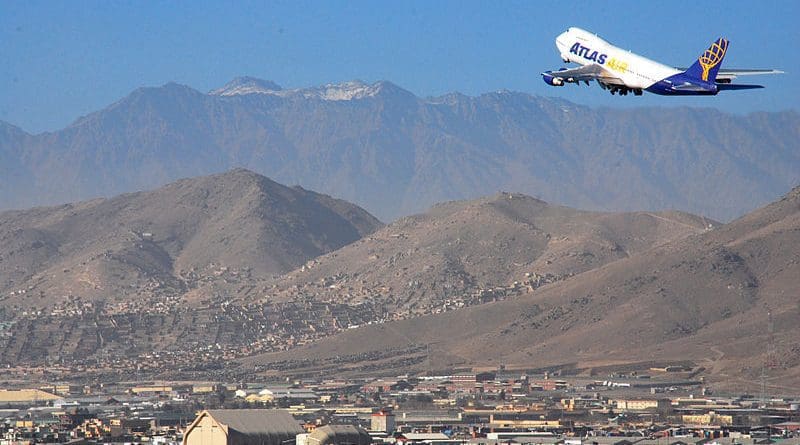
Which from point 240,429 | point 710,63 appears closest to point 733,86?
point 710,63

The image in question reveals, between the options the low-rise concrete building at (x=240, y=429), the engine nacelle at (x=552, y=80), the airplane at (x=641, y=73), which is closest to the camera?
the low-rise concrete building at (x=240, y=429)

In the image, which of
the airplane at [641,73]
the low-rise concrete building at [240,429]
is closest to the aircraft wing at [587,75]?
the airplane at [641,73]

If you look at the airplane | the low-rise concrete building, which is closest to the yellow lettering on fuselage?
the airplane

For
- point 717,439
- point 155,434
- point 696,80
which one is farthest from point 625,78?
point 155,434

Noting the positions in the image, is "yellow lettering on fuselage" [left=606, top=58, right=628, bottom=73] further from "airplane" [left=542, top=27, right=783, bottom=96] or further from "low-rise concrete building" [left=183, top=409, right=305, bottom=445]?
"low-rise concrete building" [left=183, top=409, right=305, bottom=445]

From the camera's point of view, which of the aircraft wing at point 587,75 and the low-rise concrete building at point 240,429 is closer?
the low-rise concrete building at point 240,429

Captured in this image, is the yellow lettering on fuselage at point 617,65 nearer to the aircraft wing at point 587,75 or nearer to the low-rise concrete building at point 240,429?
the aircraft wing at point 587,75

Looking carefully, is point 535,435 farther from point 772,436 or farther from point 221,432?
point 221,432
